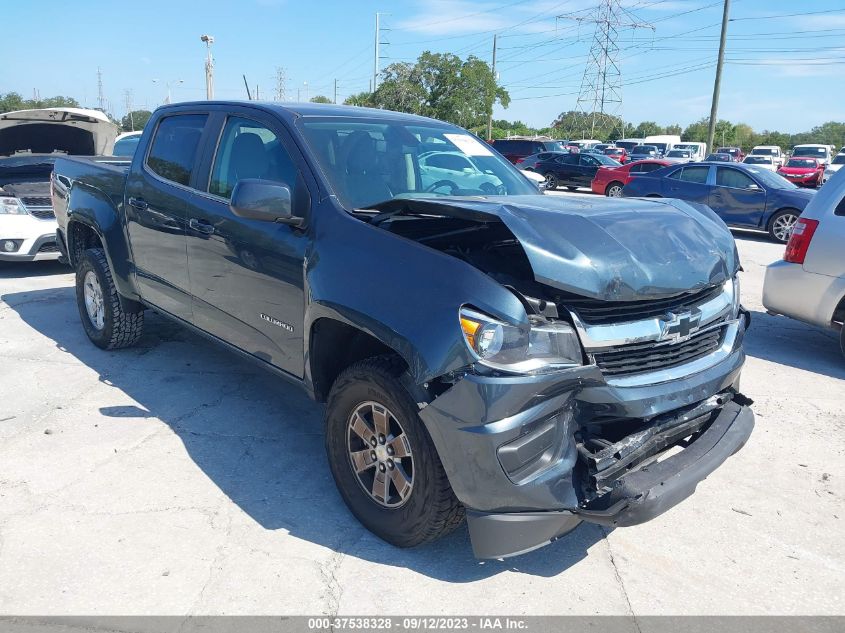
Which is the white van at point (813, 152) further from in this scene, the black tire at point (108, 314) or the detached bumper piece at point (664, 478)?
the detached bumper piece at point (664, 478)

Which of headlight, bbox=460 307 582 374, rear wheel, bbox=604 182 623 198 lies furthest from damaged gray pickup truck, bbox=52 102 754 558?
rear wheel, bbox=604 182 623 198

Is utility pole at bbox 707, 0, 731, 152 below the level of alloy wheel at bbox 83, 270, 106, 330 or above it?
above

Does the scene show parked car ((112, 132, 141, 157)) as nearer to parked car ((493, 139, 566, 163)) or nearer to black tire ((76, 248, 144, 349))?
black tire ((76, 248, 144, 349))

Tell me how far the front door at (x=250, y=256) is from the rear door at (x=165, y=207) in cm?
18

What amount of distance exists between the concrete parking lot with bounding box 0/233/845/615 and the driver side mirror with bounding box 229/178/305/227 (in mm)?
1429

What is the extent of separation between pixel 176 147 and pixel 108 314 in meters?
1.65

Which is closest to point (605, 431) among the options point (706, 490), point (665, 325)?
point (665, 325)

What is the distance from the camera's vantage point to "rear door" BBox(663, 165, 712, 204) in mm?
14508

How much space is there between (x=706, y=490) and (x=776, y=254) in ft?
31.8

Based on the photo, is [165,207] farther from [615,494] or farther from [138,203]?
[615,494]

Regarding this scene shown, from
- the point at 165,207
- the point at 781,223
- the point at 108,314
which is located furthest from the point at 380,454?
the point at 781,223

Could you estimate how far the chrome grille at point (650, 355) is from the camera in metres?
2.72
